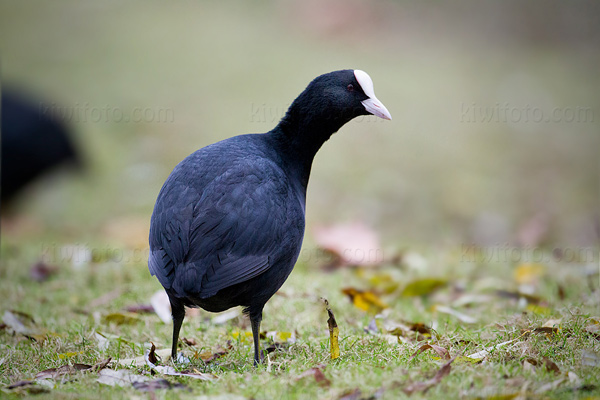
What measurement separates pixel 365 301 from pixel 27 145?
5322mm

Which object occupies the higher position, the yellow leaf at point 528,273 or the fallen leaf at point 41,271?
the yellow leaf at point 528,273

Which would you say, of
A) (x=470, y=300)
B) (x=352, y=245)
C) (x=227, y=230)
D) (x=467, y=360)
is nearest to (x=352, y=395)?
(x=467, y=360)

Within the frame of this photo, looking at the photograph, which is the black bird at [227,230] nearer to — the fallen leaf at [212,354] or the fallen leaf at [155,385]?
the fallen leaf at [212,354]

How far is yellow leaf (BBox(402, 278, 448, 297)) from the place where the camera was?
4469 millimetres

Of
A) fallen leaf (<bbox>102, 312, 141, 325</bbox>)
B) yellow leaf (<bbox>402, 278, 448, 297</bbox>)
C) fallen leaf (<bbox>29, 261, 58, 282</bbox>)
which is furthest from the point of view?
fallen leaf (<bbox>29, 261, 58, 282</bbox>)

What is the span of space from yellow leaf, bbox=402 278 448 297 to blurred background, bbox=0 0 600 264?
1.55 m

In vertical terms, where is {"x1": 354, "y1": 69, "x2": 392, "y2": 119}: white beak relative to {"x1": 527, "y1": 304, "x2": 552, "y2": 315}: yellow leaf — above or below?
above

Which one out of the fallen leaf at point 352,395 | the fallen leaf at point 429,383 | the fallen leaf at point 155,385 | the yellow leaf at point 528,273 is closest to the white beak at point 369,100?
the fallen leaf at point 429,383

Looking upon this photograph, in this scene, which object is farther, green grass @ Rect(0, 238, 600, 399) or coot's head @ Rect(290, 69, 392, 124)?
coot's head @ Rect(290, 69, 392, 124)

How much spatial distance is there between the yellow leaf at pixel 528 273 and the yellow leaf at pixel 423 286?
28.9 inches

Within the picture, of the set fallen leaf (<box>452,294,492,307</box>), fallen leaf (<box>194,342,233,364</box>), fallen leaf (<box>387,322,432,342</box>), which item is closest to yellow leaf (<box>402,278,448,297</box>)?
fallen leaf (<box>452,294,492,307</box>)

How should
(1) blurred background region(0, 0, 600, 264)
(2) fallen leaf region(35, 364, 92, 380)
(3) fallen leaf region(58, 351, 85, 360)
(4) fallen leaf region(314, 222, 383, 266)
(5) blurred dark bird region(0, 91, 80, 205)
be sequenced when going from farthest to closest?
1. (5) blurred dark bird region(0, 91, 80, 205)
2. (1) blurred background region(0, 0, 600, 264)
3. (4) fallen leaf region(314, 222, 383, 266)
4. (3) fallen leaf region(58, 351, 85, 360)
5. (2) fallen leaf region(35, 364, 92, 380)

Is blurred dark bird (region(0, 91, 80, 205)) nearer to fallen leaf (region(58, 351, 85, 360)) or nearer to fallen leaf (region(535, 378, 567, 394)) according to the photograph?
fallen leaf (region(58, 351, 85, 360))

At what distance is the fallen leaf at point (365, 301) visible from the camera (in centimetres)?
402
